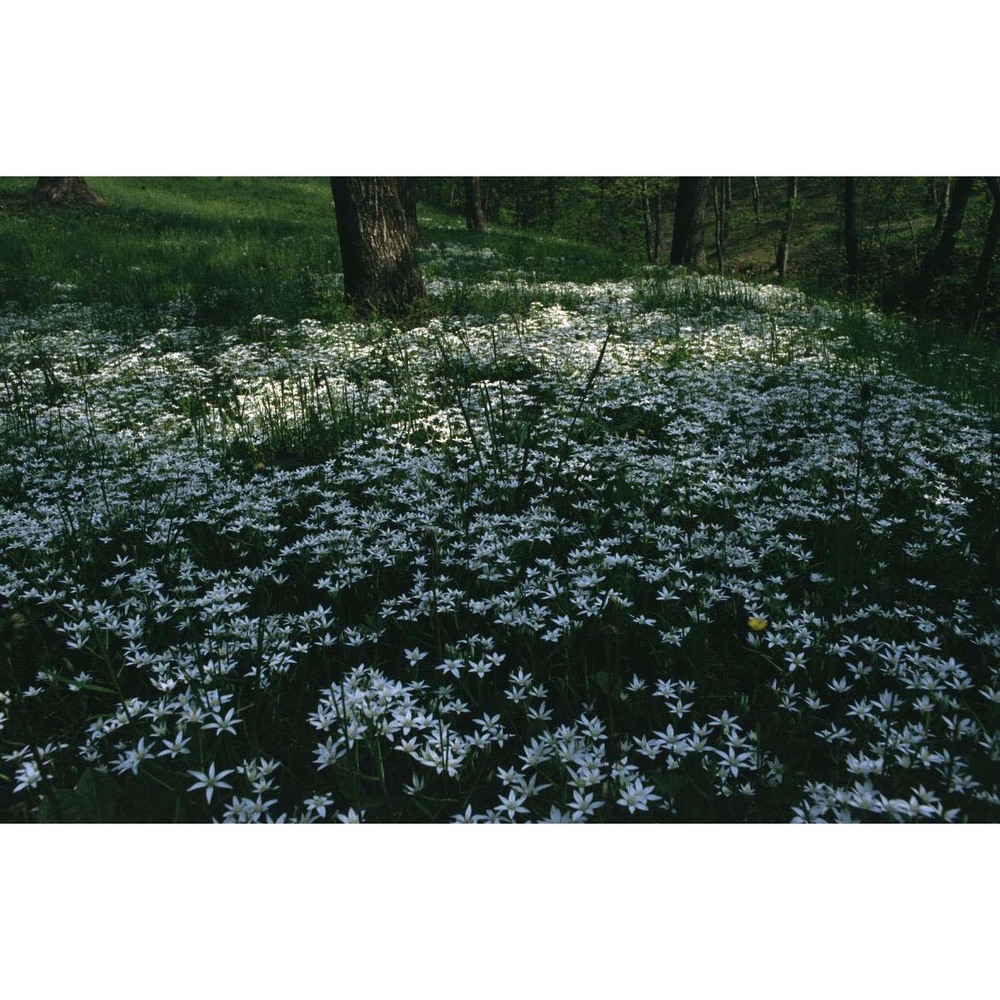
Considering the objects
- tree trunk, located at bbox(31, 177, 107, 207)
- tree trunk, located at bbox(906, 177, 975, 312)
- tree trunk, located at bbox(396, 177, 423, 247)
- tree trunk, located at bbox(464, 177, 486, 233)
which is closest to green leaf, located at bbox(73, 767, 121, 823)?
tree trunk, located at bbox(396, 177, 423, 247)

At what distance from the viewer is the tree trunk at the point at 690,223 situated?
15500 mm

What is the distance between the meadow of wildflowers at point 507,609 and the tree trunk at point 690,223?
452 inches

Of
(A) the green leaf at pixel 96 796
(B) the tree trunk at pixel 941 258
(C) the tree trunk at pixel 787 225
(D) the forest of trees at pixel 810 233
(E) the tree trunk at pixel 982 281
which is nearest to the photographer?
(A) the green leaf at pixel 96 796

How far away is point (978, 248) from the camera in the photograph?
921cm

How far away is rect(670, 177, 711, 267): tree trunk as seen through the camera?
1550 centimetres

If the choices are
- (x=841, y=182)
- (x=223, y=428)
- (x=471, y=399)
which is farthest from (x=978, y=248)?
(x=223, y=428)

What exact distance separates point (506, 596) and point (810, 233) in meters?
23.2

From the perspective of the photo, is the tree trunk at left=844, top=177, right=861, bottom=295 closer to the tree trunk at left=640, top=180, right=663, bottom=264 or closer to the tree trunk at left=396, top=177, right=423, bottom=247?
the tree trunk at left=396, top=177, right=423, bottom=247

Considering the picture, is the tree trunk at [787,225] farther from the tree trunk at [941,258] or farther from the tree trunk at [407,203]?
the tree trunk at [407,203]

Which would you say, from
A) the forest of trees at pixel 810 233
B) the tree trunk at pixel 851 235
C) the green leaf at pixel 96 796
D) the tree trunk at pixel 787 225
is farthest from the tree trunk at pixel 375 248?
the tree trunk at pixel 787 225

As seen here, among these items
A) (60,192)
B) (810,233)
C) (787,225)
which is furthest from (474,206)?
(60,192)

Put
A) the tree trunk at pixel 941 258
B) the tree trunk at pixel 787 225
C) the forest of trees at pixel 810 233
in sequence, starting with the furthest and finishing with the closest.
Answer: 1. the tree trunk at pixel 787 225
2. the tree trunk at pixel 941 258
3. the forest of trees at pixel 810 233

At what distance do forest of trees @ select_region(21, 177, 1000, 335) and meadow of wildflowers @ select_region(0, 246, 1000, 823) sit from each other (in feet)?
11.4
